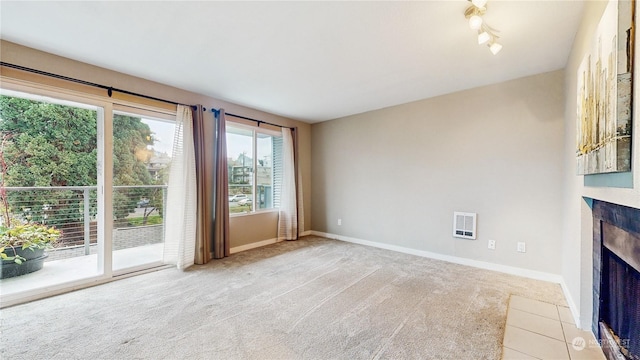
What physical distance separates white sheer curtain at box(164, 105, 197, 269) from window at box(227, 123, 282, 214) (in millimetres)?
720

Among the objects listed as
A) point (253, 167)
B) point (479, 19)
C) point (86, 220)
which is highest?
point (479, 19)

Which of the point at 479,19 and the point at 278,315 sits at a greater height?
the point at 479,19

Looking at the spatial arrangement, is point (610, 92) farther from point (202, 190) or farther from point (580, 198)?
point (202, 190)

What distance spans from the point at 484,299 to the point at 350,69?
109 inches

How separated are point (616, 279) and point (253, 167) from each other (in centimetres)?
431

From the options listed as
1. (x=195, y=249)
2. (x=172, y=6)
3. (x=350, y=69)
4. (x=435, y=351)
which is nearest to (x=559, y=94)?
(x=350, y=69)

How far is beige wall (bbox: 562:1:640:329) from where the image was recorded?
113 cm

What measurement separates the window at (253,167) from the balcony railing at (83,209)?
1.08 metres

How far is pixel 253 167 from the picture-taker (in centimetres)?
454

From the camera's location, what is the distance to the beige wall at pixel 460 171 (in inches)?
117

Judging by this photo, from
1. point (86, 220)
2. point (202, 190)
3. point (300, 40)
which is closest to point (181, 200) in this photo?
point (202, 190)

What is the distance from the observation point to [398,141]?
4219 millimetres

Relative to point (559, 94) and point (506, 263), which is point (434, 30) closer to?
point (559, 94)

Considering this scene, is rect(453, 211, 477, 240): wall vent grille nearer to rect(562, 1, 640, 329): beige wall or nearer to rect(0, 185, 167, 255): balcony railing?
rect(562, 1, 640, 329): beige wall
